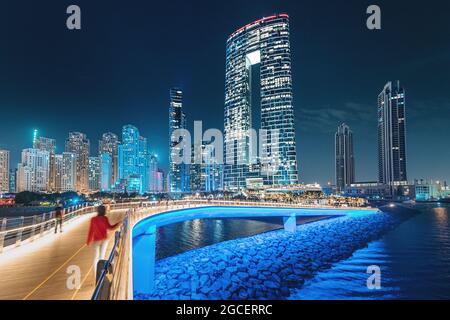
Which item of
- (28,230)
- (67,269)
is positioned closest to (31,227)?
(28,230)

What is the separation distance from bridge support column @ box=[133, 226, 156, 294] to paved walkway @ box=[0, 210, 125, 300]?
7.96m

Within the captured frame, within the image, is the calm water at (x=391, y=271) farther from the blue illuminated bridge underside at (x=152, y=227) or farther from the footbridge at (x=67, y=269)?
the footbridge at (x=67, y=269)

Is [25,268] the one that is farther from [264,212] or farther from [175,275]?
[264,212]

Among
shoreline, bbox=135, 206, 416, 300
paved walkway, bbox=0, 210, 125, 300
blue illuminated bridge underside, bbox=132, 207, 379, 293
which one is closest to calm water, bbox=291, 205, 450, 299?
Result: shoreline, bbox=135, 206, 416, 300

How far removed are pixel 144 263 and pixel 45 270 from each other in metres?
15.4

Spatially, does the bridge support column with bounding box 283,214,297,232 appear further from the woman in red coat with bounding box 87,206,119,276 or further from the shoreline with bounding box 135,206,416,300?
the woman in red coat with bounding box 87,206,119,276

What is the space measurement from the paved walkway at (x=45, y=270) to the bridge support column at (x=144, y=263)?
7957mm

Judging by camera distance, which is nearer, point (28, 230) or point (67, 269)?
point (67, 269)

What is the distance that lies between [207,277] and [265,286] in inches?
184

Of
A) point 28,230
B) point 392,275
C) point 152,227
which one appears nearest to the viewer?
point 28,230

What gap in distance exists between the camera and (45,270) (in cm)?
974

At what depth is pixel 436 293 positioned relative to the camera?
75.1ft

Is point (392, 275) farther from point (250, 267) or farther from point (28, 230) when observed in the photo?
point (28, 230)

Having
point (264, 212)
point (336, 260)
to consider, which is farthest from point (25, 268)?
point (264, 212)
